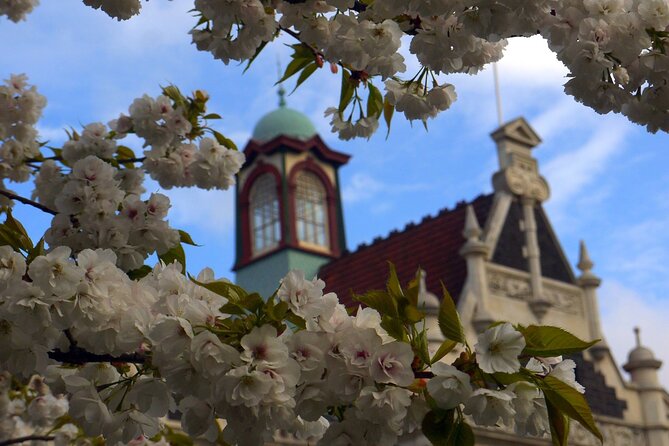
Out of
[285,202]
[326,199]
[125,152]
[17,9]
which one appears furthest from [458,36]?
[326,199]

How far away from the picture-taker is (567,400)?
3.13 meters

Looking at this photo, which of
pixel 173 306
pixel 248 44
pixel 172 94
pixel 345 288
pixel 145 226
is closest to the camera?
pixel 173 306

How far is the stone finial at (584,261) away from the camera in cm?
2275

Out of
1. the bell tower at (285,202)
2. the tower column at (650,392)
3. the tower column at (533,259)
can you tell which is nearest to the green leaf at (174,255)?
the tower column at (533,259)

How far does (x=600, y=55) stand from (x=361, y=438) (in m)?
1.36

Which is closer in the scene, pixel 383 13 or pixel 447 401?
pixel 447 401

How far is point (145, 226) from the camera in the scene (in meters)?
4.63

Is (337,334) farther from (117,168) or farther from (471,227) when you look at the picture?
(471,227)

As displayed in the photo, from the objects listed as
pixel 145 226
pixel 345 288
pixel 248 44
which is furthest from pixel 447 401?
pixel 345 288

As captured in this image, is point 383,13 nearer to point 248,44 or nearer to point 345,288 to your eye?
point 248,44

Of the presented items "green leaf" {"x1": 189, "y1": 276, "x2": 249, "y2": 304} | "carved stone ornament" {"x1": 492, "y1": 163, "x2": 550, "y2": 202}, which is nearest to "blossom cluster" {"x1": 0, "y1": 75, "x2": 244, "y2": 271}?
"green leaf" {"x1": 189, "y1": 276, "x2": 249, "y2": 304}

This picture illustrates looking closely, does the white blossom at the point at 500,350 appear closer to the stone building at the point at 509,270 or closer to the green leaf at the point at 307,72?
the green leaf at the point at 307,72

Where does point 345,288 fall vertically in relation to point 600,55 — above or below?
above

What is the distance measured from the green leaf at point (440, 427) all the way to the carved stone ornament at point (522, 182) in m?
19.4
